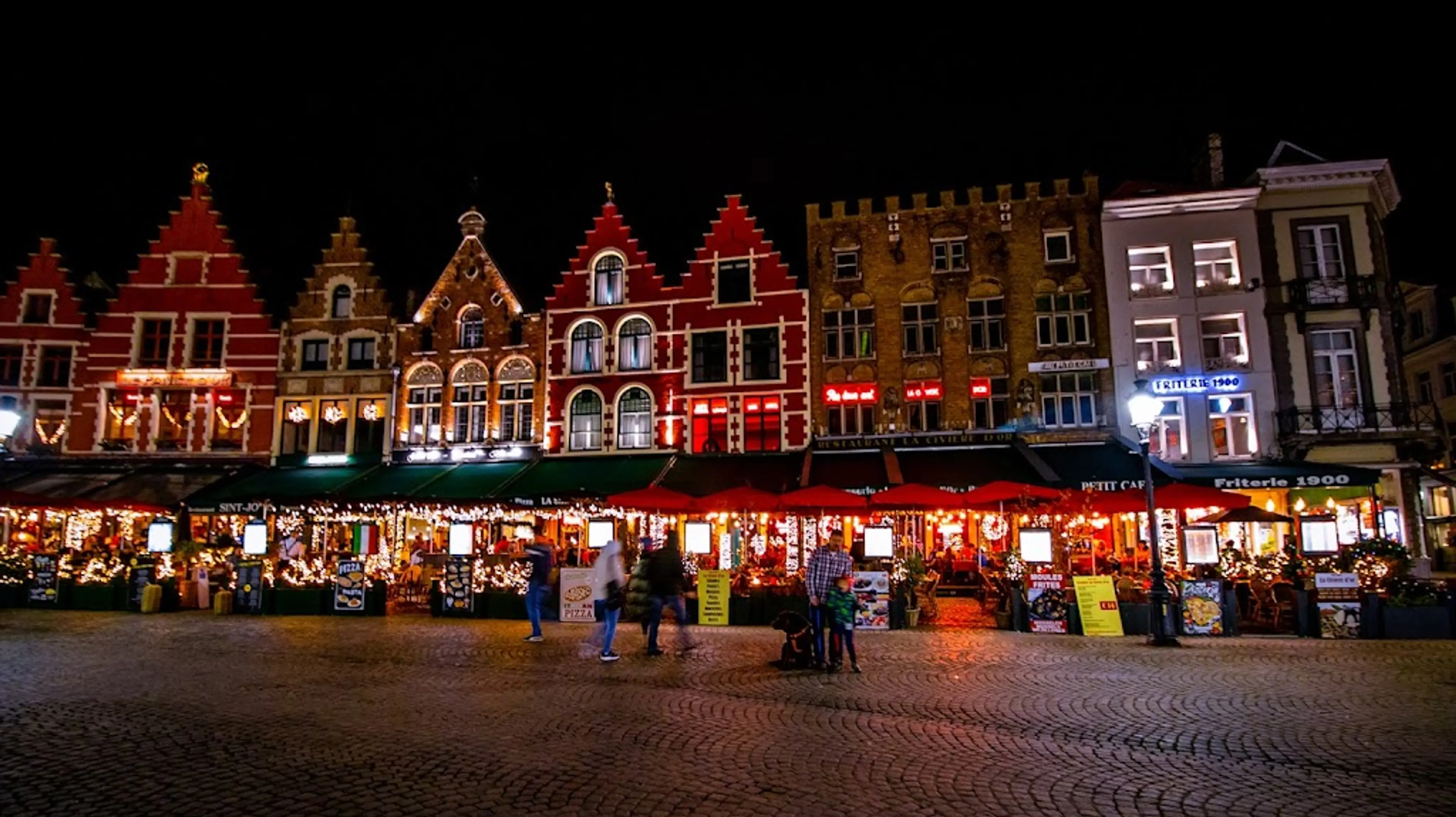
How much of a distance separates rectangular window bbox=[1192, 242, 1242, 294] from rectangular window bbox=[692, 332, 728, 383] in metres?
14.5

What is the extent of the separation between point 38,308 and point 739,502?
2786cm

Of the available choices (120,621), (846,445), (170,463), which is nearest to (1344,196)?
(846,445)

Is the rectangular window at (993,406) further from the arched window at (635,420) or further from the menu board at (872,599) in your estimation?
the menu board at (872,599)

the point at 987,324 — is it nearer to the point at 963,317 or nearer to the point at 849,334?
the point at 963,317

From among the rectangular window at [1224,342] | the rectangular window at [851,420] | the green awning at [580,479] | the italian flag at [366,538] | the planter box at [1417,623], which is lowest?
the planter box at [1417,623]

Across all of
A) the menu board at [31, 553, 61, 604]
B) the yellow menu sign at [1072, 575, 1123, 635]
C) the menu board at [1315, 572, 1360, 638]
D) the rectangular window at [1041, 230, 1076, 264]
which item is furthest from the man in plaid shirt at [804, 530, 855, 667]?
the menu board at [31, 553, 61, 604]

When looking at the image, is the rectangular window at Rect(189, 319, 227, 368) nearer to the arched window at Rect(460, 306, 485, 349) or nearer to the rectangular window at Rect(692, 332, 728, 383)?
the arched window at Rect(460, 306, 485, 349)

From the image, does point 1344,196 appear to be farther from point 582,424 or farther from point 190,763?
point 190,763

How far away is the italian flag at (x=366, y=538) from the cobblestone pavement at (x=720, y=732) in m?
15.9

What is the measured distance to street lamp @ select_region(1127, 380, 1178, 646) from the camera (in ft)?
47.6

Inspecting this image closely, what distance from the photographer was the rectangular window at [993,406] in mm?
26625

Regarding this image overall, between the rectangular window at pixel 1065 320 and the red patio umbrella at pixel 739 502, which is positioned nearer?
the red patio umbrella at pixel 739 502

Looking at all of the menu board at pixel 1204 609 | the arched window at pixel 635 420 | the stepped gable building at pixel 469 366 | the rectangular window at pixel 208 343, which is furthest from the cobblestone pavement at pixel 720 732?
the rectangular window at pixel 208 343

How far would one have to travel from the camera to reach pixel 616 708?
9.06 meters
